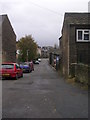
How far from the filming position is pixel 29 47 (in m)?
72.7

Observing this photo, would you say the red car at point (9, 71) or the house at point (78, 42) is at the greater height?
the house at point (78, 42)

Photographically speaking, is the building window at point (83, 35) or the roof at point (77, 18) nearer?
the building window at point (83, 35)

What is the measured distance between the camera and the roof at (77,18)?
92.3 ft

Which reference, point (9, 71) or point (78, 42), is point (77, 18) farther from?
point (9, 71)

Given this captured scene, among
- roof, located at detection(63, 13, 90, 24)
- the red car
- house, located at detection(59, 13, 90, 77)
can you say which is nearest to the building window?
house, located at detection(59, 13, 90, 77)

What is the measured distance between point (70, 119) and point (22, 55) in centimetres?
6667

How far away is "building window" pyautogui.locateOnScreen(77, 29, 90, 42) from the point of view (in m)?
27.2

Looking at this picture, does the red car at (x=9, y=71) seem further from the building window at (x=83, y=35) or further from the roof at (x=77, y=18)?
the roof at (x=77, y=18)

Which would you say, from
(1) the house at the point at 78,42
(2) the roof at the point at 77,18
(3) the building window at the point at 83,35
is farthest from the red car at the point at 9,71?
(2) the roof at the point at 77,18

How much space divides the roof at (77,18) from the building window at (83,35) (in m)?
1.21

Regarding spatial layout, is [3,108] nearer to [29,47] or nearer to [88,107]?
[88,107]

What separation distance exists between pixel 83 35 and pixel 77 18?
2.94 meters

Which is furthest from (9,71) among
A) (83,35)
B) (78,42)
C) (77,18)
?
(77,18)

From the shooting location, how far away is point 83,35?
27.3 meters
